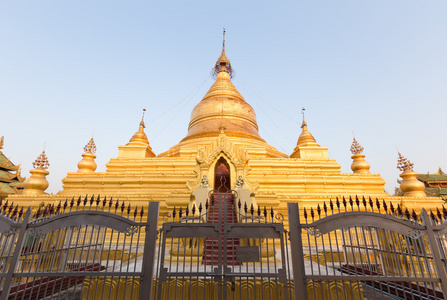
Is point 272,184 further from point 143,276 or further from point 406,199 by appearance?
point 143,276

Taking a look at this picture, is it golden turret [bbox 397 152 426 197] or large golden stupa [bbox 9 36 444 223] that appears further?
golden turret [bbox 397 152 426 197]

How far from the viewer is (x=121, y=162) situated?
1780 cm

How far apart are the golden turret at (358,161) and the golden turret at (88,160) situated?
23.0 meters

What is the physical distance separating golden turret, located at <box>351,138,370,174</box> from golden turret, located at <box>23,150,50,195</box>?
24.2 meters

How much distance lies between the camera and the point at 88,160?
2016 centimetres

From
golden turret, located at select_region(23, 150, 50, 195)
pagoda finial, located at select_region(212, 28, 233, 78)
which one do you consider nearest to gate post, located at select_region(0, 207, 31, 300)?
golden turret, located at select_region(23, 150, 50, 195)

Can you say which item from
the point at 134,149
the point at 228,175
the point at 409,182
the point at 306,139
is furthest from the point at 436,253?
the point at 134,149

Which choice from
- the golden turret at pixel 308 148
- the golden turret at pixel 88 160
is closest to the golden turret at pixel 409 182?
the golden turret at pixel 308 148

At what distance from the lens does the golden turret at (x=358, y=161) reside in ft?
62.0

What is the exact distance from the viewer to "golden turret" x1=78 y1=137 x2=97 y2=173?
64.2 feet

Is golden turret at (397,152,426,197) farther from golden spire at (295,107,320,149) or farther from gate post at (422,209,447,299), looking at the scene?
gate post at (422,209,447,299)

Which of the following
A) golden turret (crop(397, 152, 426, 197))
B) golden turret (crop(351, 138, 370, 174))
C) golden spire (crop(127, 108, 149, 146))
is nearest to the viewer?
golden turret (crop(397, 152, 426, 197))

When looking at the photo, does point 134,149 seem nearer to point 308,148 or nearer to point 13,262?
point 308,148

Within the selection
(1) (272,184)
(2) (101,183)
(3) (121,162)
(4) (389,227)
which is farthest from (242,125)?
(4) (389,227)
